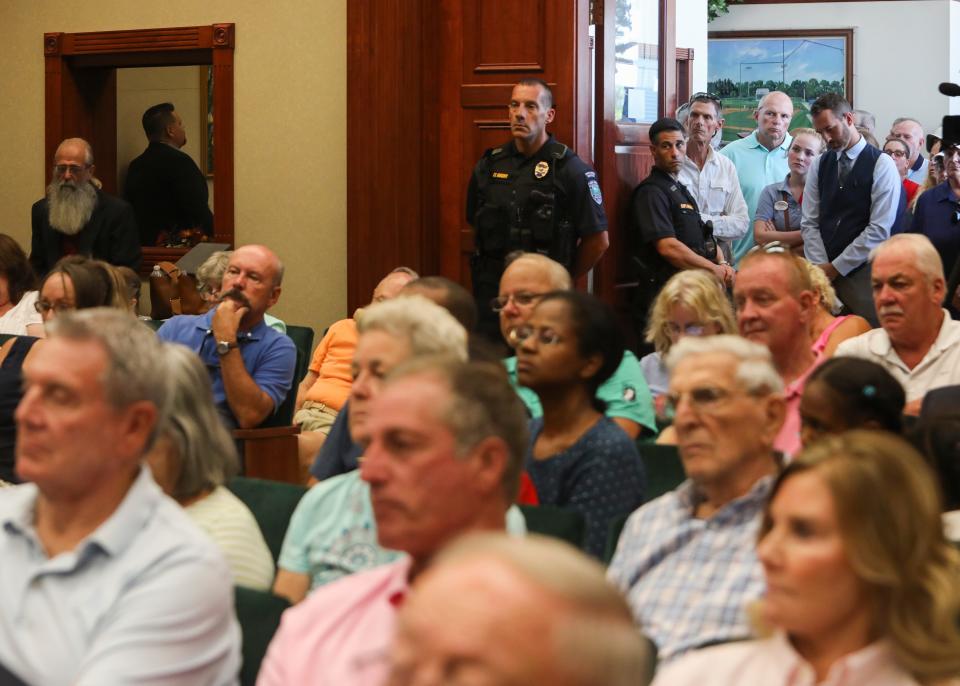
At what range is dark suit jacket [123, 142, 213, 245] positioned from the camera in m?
9.53

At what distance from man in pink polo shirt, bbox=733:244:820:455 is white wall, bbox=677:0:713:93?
739 cm

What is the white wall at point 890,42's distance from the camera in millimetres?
14578

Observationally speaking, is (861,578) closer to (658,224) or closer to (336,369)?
(336,369)

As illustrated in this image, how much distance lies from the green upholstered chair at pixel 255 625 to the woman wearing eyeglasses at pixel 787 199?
6.48 m

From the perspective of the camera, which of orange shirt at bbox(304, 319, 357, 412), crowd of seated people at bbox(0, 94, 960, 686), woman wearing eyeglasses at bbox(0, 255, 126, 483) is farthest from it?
orange shirt at bbox(304, 319, 357, 412)

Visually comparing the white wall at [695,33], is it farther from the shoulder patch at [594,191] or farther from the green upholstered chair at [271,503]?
the green upholstered chair at [271,503]

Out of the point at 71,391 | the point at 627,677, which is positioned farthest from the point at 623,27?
the point at 627,677

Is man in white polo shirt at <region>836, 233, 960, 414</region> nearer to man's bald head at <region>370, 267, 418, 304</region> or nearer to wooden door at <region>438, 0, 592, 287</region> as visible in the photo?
man's bald head at <region>370, 267, 418, 304</region>

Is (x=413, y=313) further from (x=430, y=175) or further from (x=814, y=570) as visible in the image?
(x=430, y=175)

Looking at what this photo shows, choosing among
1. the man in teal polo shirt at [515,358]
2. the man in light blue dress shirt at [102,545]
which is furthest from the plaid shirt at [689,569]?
the man in teal polo shirt at [515,358]

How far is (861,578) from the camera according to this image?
193 centimetres

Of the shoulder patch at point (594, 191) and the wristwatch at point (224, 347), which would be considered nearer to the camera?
the wristwatch at point (224, 347)

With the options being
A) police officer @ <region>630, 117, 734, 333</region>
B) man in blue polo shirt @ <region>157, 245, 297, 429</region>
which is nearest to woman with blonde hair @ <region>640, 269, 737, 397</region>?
man in blue polo shirt @ <region>157, 245, 297, 429</region>

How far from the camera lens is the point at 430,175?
7.38 meters
